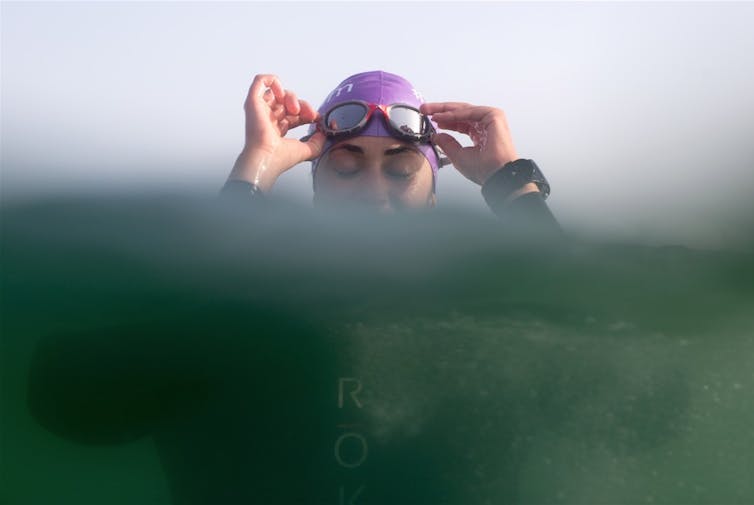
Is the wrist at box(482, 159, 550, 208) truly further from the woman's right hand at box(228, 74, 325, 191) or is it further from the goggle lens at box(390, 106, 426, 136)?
the woman's right hand at box(228, 74, 325, 191)

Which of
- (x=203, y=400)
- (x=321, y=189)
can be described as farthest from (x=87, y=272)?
(x=321, y=189)

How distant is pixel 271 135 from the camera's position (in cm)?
316

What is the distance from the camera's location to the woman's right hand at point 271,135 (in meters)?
3.03

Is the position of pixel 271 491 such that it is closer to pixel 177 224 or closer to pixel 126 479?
pixel 126 479

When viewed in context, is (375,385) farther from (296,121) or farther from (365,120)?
(296,121)

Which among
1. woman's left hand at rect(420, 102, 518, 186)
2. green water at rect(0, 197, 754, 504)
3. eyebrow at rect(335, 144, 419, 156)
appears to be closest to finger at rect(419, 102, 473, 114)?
woman's left hand at rect(420, 102, 518, 186)

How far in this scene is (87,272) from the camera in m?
2.12

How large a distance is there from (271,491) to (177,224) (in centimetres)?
94

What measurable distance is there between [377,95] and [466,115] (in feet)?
1.44

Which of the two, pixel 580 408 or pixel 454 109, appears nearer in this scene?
pixel 580 408

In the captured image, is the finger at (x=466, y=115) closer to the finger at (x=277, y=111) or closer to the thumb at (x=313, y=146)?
the thumb at (x=313, y=146)

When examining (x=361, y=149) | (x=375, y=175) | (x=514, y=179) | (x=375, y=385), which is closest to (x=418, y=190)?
(x=375, y=175)

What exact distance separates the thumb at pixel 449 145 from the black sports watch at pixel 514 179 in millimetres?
397

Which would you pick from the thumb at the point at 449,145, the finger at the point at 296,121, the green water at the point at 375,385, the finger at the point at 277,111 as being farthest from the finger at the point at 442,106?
the green water at the point at 375,385
